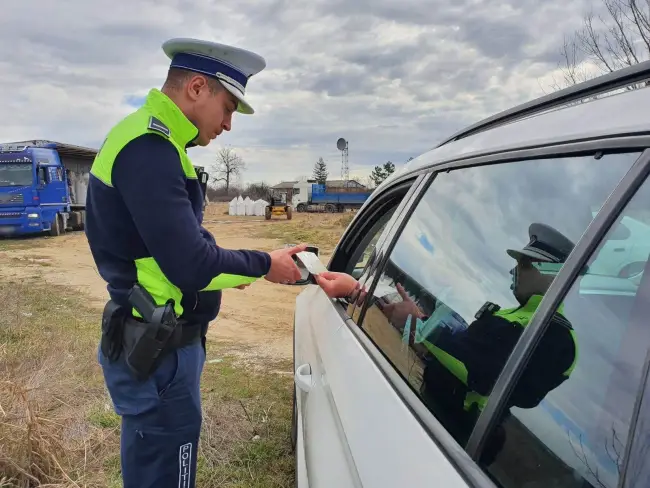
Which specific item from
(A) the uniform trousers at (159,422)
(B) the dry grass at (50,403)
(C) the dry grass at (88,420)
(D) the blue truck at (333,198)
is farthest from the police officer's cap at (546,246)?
(D) the blue truck at (333,198)

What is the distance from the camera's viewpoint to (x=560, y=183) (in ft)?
3.48

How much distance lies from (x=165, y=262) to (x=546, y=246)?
1.13 metres

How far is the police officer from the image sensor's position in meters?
1.70

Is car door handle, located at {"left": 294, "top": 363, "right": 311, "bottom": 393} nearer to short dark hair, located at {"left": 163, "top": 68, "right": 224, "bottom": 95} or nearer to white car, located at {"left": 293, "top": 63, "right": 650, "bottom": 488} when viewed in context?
white car, located at {"left": 293, "top": 63, "right": 650, "bottom": 488}

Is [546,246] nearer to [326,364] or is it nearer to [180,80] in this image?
[326,364]

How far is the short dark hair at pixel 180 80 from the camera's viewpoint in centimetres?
191

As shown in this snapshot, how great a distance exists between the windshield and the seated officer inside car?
1849 cm

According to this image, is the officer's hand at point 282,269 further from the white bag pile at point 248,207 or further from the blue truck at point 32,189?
the white bag pile at point 248,207

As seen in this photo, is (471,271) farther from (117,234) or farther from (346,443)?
(117,234)

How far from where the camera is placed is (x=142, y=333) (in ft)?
6.00

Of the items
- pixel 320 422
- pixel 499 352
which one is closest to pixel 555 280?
pixel 499 352

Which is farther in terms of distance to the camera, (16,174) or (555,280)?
(16,174)

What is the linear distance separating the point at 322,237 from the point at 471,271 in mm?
18297

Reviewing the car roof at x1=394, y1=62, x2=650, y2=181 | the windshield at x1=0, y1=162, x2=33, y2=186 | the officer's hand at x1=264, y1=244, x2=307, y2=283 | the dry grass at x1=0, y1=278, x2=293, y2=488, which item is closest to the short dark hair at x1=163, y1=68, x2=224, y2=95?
the officer's hand at x1=264, y1=244, x2=307, y2=283
